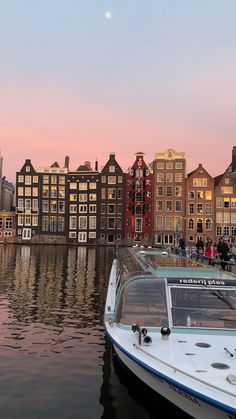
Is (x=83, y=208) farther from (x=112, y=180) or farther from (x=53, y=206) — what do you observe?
(x=112, y=180)

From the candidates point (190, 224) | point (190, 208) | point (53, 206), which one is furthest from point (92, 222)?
point (190, 208)

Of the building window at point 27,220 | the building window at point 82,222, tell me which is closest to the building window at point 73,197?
the building window at point 82,222

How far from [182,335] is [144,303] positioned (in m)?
1.58

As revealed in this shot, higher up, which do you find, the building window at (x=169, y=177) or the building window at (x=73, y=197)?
the building window at (x=169, y=177)

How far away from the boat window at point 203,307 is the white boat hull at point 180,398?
1726 millimetres

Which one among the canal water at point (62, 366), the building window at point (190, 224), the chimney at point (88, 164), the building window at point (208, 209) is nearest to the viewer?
the canal water at point (62, 366)

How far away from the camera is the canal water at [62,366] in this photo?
9719 mm

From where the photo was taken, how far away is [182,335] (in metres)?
9.90

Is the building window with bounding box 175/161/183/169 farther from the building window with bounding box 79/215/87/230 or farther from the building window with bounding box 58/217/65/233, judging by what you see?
the building window with bounding box 58/217/65/233

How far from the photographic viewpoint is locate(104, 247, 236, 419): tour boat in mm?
7219

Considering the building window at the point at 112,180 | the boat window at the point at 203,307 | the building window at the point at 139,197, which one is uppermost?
the building window at the point at 112,180

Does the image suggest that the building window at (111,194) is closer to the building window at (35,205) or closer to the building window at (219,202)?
the building window at (35,205)

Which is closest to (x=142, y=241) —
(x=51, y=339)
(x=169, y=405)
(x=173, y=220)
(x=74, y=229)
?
(x=173, y=220)

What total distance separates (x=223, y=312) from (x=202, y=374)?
3703 mm
